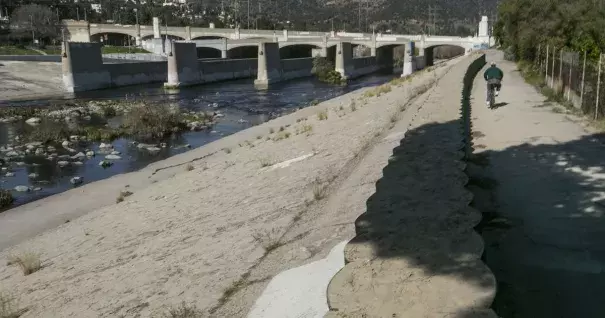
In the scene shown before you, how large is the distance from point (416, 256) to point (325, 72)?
66369 millimetres

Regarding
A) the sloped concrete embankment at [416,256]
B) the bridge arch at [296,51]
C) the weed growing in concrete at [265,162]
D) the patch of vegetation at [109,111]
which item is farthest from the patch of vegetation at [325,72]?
the sloped concrete embankment at [416,256]

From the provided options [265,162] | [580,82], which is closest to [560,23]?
[580,82]

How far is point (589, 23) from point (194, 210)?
24.6 m

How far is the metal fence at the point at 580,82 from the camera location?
14.5 m

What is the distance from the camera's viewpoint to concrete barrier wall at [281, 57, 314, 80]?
231 ft

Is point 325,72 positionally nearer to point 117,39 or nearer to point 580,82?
point 580,82

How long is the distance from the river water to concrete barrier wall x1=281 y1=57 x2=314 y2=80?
2751 millimetres

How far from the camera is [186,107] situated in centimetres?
3997

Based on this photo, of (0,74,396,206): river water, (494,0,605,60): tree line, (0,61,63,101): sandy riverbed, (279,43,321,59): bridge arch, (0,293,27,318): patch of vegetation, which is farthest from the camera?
(279,43,321,59): bridge arch

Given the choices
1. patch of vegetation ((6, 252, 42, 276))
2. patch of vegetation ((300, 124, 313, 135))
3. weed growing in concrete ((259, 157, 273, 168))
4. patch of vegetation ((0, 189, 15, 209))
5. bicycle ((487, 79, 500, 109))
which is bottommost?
patch of vegetation ((0, 189, 15, 209))

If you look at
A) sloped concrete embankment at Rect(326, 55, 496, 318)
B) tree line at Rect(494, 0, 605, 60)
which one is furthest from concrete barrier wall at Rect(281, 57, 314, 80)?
sloped concrete embankment at Rect(326, 55, 496, 318)

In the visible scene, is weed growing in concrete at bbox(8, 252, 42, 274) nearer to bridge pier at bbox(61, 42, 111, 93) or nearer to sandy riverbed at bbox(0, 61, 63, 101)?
sandy riverbed at bbox(0, 61, 63, 101)

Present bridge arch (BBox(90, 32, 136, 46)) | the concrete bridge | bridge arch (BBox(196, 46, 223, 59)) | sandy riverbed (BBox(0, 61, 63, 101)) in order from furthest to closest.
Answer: bridge arch (BBox(90, 32, 136, 46)) < bridge arch (BBox(196, 46, 223, 59)) < the concrete bridge < sandy riverbed (BBox(0, 61, 63, 101))

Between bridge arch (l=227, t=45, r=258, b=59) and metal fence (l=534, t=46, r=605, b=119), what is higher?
bridge arch (l=227, t=45, r=258, b=59)
